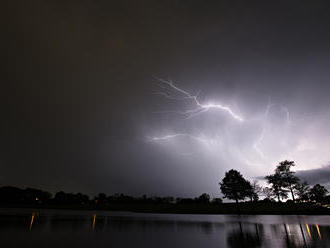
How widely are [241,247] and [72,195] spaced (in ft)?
486

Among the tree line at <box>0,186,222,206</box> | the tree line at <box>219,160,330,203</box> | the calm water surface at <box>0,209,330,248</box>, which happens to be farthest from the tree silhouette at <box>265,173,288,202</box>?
the tree line at <box>0,186,222,206</box>

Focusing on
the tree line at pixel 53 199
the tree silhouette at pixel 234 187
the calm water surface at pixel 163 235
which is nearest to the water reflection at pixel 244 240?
the calm water surface at pixel 163 235

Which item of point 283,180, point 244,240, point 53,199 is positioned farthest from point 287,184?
point 53,199

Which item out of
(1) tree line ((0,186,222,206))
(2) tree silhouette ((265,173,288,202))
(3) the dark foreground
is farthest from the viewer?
(1) tree line ((0,186,222,206))

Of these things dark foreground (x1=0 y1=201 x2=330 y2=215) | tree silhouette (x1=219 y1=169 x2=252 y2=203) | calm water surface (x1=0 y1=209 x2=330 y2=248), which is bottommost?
calm water surface (x1=0 y1=209 x2=330 y2=248)

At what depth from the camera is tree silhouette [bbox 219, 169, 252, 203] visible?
46781 millimetres

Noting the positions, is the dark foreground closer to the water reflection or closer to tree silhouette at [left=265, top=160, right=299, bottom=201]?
tree silhouette at [left=265, top=160, right=299, bottom=201]

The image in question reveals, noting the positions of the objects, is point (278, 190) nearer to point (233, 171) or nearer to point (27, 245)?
point (233, 171)

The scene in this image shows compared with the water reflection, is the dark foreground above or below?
above

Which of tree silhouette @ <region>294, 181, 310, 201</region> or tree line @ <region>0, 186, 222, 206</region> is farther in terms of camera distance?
tree line @ <region>0, 186, 222, 206</region>

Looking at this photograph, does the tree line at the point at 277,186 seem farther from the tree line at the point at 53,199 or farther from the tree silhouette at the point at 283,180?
the tree line at the point at 53,199

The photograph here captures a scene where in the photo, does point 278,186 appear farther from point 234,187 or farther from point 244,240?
point 244,240

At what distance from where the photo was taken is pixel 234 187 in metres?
47.0

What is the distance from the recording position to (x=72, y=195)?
13088cm
